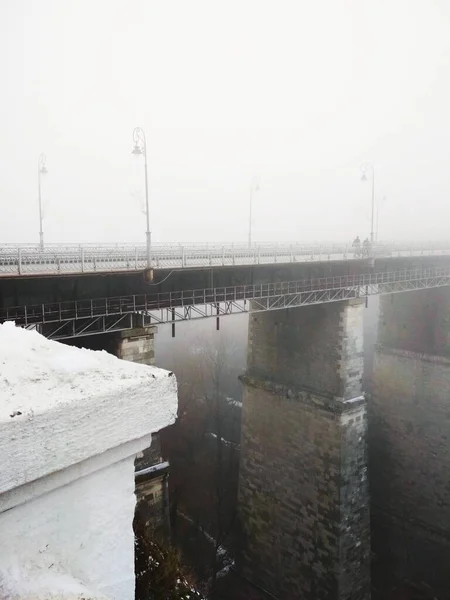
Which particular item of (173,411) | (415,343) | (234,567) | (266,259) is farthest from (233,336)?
(173,411)

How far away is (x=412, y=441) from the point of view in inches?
882

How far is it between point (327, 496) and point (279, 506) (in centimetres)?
227

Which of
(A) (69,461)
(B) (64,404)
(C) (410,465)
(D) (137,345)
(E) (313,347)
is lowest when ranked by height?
(C) (410,465)

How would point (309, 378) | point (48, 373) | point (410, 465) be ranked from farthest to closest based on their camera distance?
point (410, 465)
point (309, 378)
point (48, 373)

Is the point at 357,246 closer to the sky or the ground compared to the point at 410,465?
closer to the sky

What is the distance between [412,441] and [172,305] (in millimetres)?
15609

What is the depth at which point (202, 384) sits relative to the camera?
36031 mm

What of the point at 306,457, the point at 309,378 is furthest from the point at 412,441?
the point at 309,378

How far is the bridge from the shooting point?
11703 mm

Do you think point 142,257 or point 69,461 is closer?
point 69,461

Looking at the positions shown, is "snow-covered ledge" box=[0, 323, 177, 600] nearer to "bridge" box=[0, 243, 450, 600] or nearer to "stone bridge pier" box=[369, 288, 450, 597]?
"bridge" box=[0, 243, 450, 600]

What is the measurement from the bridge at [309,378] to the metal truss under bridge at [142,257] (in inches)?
2.7

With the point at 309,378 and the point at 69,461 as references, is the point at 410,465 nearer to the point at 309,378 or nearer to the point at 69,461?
the point at 309,378

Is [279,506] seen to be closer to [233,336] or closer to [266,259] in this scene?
[266,259]
